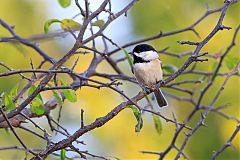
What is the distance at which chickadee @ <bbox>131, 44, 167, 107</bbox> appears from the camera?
301cm

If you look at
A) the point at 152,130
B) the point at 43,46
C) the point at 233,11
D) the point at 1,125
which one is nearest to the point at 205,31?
the point at 233,11

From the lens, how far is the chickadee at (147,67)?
301 centimetres

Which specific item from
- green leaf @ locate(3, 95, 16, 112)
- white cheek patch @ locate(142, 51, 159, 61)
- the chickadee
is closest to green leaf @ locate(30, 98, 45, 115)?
green leaf @ locate(3, 95, 16, 112)

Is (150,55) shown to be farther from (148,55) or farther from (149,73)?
(149,73)

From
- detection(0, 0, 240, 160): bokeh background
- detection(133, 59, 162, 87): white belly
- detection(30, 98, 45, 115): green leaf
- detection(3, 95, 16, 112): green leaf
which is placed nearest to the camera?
detection(3, 95, 16, 112): green leaf

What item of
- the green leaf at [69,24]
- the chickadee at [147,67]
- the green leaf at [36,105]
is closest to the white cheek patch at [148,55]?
the chickadee at [147,67]

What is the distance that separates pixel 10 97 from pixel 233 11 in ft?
12.2

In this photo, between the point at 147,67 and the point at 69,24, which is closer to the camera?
the point at 69,24

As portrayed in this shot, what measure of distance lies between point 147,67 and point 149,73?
5cm

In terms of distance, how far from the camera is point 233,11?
5246 mm

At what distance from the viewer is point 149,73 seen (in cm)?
303

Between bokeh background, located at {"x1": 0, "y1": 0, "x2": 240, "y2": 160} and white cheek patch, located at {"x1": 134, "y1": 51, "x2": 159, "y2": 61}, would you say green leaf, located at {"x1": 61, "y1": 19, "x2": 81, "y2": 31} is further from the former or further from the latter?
bokeh background, located at {"x1": 0, "y1": 0, "x2": 240, "y2": 160}

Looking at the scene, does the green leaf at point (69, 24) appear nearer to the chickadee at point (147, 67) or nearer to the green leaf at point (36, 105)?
the green leaf at point (36, 105)

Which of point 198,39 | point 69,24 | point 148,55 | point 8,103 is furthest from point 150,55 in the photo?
point 198,39
